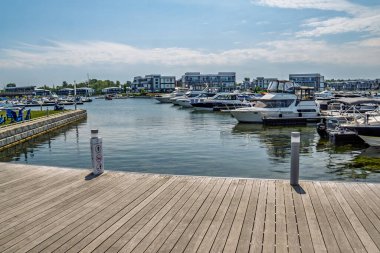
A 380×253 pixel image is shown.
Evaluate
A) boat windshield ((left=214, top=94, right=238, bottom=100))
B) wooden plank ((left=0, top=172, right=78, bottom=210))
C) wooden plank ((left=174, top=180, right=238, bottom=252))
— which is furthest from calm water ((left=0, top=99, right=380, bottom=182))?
boat windshield ((left=214, top=94, right=238, bottom=100))

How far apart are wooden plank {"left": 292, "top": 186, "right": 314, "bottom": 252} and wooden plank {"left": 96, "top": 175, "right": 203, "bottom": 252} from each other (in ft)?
6.54

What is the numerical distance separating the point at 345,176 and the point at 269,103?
23244 mm

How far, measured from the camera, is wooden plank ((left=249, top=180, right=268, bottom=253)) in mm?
4586

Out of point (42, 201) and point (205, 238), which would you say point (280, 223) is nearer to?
point (205, 238)

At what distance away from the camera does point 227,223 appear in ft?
17.7

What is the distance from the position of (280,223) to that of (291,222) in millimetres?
190

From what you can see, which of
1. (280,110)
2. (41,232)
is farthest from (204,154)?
(280,110)

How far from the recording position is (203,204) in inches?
250

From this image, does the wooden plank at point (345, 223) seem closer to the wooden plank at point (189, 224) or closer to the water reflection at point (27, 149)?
the wooden plank at point (189, 224)

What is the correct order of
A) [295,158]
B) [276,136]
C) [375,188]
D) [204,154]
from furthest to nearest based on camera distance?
1. [276,136]
2. [204,154]
3. [295,158]
4. [375,188]

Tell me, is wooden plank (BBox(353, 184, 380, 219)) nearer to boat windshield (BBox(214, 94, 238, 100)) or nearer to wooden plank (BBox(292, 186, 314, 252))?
wooden plank (BBox(292, 186, 314, 252))

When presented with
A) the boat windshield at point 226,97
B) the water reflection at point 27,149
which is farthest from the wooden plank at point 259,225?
the boat windshield at point 226,97

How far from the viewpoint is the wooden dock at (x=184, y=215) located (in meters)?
4.71

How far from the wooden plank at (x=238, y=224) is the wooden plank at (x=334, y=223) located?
125 centimetres
